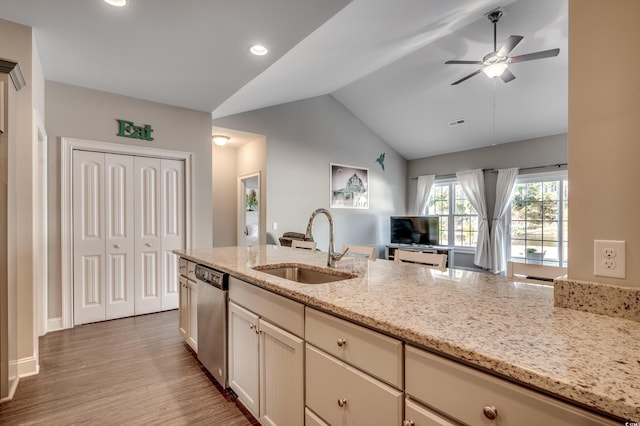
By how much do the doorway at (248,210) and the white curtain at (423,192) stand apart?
392 cm

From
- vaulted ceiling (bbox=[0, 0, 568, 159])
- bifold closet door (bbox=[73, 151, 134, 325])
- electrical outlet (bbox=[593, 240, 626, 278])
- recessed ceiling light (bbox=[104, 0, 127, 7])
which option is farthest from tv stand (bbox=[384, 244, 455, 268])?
recessed ceiling light (bbox=[104, 0, 127, 7])

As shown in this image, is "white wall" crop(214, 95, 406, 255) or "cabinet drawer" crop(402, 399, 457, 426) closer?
"cabinet drawer" crop(402, 399, 457, 426)

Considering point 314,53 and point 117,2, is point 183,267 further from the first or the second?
point 314,53

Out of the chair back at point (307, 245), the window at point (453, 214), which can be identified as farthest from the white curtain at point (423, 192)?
the chair back at point (307, 245)

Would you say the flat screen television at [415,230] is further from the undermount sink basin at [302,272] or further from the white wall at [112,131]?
the undermount sink basin at [302,272]

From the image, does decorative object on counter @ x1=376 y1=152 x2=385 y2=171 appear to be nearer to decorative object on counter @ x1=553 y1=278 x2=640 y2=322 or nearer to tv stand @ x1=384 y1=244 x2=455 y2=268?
tv stand @ x1=384 y1=244 x2=455 y2=268

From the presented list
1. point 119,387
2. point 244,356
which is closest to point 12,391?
point 119,387

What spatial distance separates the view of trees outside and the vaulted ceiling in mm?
1061

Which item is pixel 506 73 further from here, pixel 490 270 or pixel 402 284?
pixel 490 270

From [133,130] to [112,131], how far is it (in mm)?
216

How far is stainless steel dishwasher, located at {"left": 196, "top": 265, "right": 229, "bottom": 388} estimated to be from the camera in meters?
2.06

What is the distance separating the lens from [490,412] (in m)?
0.75

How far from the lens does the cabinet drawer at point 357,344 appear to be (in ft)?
3.24

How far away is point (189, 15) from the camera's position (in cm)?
227
